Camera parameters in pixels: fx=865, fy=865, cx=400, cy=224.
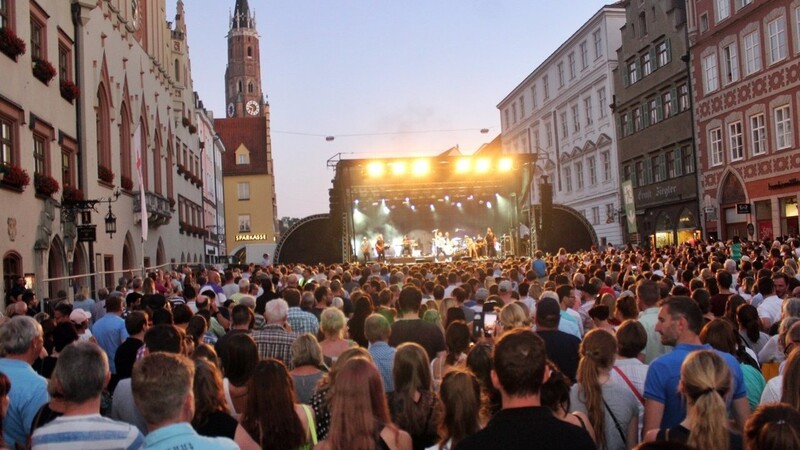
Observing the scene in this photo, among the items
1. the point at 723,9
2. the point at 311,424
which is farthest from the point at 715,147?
the point at 311,424

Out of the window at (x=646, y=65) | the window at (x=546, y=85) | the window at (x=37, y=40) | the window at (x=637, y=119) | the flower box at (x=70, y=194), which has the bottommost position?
the flower box at (x=70, y=194)

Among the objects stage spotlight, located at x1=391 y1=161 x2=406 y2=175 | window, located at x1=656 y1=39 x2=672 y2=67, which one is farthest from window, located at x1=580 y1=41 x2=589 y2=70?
stage spotlight, located at x1=391 y1=161 x2=406 y2=175

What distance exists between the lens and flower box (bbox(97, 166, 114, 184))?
2482 centimetres

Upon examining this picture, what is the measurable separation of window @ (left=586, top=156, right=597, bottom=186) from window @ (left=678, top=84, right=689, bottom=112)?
36.8 ft

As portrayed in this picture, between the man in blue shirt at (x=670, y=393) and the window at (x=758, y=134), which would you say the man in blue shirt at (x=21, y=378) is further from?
the window at (x=758, y=134)

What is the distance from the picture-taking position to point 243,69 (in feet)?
400

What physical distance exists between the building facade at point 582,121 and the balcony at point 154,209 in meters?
18.1

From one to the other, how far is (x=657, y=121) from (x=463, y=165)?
550 inches

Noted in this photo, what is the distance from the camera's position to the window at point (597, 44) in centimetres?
4800

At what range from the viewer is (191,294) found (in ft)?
37.2

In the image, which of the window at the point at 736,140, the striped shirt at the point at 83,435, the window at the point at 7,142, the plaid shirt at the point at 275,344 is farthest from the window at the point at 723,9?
the striped shirt at the point at 83,435

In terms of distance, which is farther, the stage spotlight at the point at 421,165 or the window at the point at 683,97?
the window at the point at 683,97

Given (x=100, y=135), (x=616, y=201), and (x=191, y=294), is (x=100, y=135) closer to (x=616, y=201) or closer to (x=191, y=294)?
(x=191, y=294)

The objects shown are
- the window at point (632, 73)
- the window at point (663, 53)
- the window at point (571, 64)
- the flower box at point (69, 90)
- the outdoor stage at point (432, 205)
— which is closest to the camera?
the flower box at point (69, 90)
